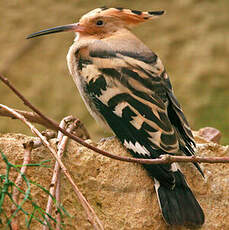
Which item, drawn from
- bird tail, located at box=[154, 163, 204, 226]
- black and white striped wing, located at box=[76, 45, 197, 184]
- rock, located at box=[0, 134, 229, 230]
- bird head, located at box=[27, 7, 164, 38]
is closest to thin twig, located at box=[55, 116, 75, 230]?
rock, located at box=[0, 134, 229, 230]

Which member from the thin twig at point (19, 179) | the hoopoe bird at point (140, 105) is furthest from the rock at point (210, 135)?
the thin twig at point (19, 179)

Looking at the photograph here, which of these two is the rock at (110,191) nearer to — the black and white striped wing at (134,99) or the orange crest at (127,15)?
the black and white striped wing at (134,99)

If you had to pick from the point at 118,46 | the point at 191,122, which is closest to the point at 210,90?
the point at 191,122

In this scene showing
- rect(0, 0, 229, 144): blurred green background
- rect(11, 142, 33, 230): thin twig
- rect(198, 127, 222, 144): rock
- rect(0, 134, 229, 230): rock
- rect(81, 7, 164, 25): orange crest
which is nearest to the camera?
rect(11, 142, 33, 230): thin twig

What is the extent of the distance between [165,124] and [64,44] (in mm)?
3676

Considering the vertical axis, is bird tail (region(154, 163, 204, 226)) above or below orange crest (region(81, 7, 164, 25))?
below

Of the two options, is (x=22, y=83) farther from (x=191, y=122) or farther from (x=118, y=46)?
(x=118, y=46)

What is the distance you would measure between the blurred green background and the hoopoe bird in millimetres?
2730

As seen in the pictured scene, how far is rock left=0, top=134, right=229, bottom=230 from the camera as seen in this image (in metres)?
1.98

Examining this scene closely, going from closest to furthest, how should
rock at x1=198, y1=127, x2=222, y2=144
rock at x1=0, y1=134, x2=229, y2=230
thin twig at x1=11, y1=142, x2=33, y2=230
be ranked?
1. thin twig at x1=11, y1=142, x2=33, y2=230
2. rock at x1=0, y1=134, x2=229, y2=230
3. rock at x1=198, y1=127, x2=222, y2=144

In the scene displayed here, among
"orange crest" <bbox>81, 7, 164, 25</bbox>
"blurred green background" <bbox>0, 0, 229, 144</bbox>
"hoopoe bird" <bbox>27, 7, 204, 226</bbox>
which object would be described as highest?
"orange crest" <bbox>81, 7, 164, 25</bbox>

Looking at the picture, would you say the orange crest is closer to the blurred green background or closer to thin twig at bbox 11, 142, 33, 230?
thin twig at bbox 11, 142, 33, 230

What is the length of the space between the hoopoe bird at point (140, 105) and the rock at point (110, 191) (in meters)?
0.06

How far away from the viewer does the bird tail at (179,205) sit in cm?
199
